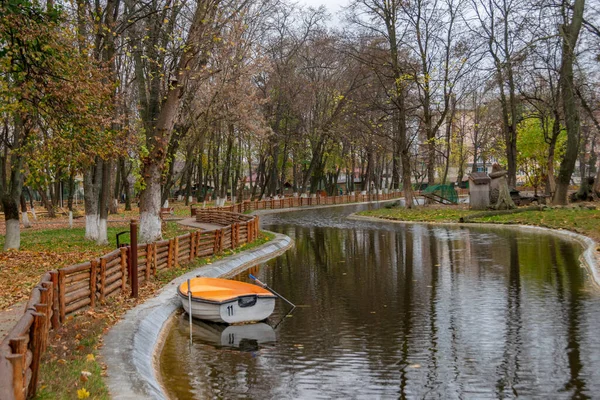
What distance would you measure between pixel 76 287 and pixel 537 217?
2481cm

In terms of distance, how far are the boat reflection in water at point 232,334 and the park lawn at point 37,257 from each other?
3614 mm

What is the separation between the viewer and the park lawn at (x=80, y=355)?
7.02 metres

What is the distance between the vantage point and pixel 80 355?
28.2 ft

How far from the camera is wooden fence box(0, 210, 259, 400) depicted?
5.61 meters

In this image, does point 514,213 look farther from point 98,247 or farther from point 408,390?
point 408,390

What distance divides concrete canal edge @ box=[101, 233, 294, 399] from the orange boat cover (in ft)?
2.24

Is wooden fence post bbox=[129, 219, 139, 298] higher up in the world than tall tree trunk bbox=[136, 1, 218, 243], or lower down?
lower down

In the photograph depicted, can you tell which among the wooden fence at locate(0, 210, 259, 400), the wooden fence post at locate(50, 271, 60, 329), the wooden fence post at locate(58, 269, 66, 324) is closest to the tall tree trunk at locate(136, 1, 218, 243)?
the wooden fence at locate(0, 210, 259, 400)

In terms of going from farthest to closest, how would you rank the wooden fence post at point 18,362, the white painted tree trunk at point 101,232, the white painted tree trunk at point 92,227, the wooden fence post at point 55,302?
the white painted tree trunk at point 92,227
the white painted tree trunk at point 101,232
the wooden fence post at point 55,302
the wooden fence post at point 18,362

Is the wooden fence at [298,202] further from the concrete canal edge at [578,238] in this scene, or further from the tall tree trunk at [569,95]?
the tall tree trunk at [569,95]

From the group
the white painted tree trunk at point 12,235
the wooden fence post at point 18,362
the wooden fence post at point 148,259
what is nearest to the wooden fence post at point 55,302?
the wooden fence post at point 18,362

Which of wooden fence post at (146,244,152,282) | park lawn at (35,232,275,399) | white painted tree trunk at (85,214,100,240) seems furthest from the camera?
white painted tree trunk at (85,214,100,240)

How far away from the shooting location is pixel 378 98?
51250mm

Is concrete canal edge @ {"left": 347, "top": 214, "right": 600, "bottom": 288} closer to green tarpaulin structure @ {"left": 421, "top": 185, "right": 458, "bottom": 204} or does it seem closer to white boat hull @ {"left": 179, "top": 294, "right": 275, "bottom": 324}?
white boat hull @ {"left": 179, "top": 294, "right": 275, "bottom": 324}
